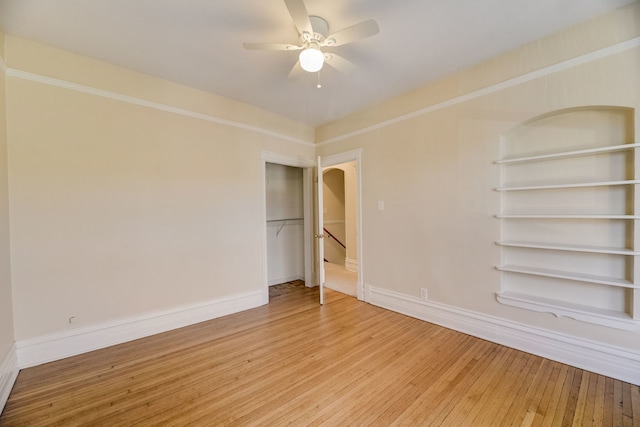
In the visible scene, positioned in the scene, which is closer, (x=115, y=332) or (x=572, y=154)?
(x=572, y=154)

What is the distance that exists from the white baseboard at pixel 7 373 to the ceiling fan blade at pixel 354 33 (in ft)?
11.2

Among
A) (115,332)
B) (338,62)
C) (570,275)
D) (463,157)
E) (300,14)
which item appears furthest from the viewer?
(463,157)

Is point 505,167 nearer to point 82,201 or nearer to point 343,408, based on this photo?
point 343,408

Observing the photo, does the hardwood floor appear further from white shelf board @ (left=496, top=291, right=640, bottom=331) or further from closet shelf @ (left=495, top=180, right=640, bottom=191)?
closet shelf @ (left=495, top=180, right=640, bottom=191)

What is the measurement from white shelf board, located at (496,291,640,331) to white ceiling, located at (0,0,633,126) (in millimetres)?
2377

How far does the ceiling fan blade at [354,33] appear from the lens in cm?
172

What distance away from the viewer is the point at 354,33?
1818mm

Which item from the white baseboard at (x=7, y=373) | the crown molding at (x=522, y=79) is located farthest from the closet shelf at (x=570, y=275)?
the white baseboard at (x=7, y=373)

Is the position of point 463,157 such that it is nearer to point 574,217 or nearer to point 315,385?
point 574,217

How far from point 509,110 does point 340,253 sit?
15.5 feet

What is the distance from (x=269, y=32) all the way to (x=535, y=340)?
12.0ft

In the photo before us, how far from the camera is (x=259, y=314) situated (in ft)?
11.0

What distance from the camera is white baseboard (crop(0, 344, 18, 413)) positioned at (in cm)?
181

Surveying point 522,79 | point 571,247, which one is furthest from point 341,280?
point 522,79
